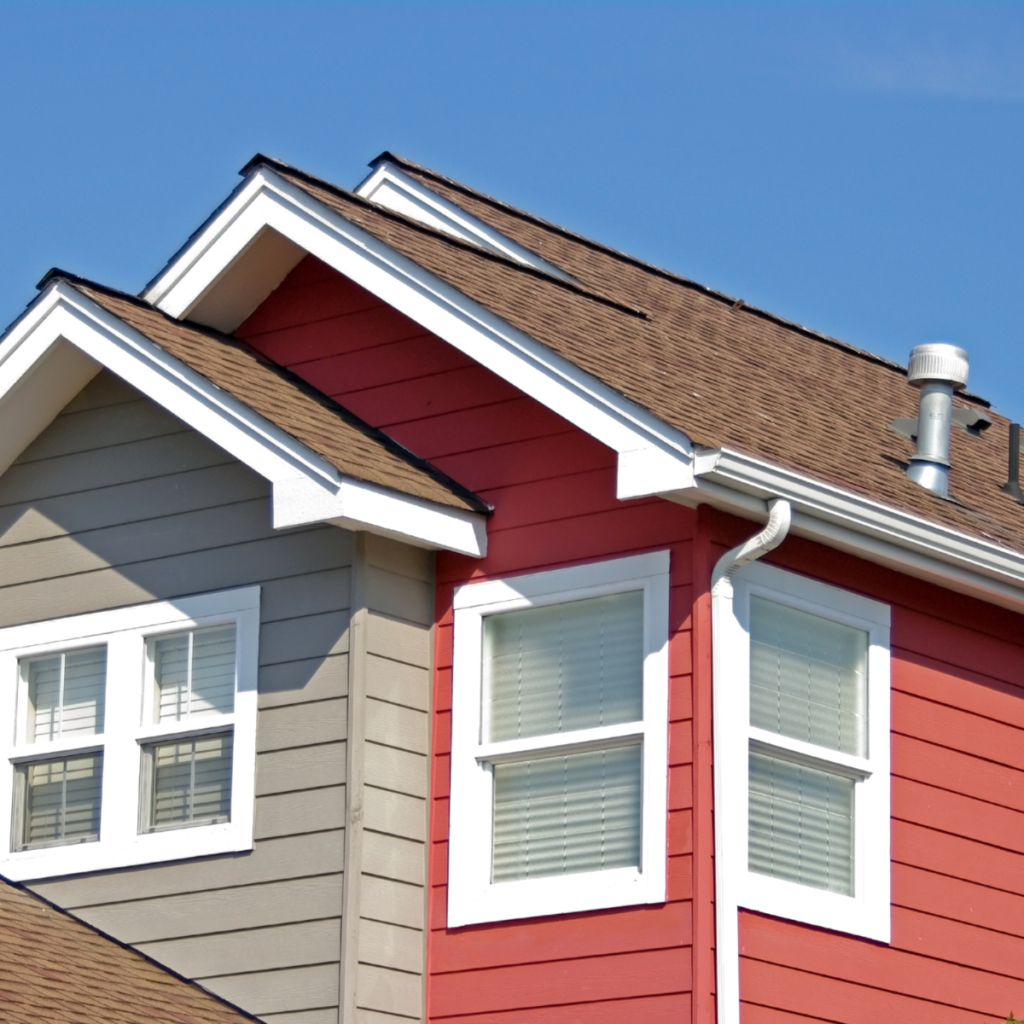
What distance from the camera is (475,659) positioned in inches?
422

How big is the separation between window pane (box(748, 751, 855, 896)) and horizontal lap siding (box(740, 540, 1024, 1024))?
10.9 inches

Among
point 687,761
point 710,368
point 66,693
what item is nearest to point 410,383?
point 710,368

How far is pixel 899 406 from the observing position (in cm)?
1456

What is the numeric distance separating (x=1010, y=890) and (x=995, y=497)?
285 centimetres

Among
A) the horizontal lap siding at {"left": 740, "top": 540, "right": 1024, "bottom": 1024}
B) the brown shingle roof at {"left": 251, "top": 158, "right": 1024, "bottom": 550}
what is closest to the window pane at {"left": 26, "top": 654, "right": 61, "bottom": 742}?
the brown shingle roof at {"left": 251, "top": 158, "right": 1024, "bottom": 550}

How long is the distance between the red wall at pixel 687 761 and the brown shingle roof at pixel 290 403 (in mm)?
145

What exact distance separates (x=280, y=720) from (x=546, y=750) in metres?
1.44

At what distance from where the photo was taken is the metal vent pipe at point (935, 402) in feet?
39.2

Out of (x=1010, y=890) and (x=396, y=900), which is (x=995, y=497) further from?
(x=396, y=900)

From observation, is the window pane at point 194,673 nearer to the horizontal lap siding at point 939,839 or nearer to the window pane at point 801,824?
the window pane at point 801,824

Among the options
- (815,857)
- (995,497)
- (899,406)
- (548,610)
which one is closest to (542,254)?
(899,406)

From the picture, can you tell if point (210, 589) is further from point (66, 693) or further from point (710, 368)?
point (710, 368)

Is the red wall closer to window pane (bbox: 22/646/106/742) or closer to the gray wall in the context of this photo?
the gray wall

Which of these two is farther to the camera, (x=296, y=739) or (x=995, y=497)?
(x=995, y=497)
